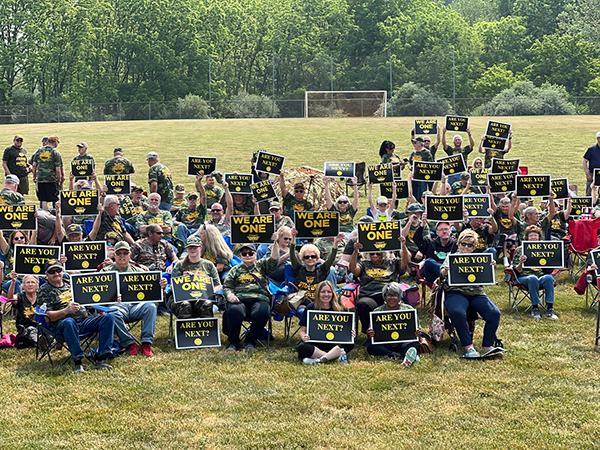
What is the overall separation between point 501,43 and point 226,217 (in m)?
77.4

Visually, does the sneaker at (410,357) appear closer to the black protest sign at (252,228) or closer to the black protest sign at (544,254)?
the black protest sign at (252,228)

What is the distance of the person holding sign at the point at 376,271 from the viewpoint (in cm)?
1082

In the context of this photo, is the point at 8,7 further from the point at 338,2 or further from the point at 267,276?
the point at 267,276

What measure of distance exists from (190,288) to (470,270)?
347 cm

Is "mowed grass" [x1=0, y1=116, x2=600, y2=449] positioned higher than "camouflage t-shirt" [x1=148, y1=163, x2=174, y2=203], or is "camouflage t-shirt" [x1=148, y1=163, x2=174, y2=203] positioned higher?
"camouflage t-shirt" [x1=148, y1=163, x2=174, y2=203]

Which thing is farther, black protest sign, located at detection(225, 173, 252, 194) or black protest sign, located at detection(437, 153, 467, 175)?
black protest sign, located at detection(437, 153, 467, 175)

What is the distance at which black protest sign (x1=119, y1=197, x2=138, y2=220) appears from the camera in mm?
15109

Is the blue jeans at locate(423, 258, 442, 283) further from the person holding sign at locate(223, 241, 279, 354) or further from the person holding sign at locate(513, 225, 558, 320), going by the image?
the person holding sign at locate(223, 241, 279, 354)

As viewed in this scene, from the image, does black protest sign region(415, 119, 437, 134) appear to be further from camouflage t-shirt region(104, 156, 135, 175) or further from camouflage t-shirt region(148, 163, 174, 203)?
camouflage t-shirt region(104, 156, 135, 175)

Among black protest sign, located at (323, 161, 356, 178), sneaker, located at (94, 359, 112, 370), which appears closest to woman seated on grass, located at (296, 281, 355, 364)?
sneaker, located at (94, 359, 112, 370)

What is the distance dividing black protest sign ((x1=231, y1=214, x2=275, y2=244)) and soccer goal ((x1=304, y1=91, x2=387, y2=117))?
4686 cm

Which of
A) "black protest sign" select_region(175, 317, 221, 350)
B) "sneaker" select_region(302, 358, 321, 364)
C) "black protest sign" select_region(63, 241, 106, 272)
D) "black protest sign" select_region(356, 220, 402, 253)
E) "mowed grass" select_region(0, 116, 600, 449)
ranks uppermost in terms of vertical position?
"black protest sign" select_region(356, 220, 402, 253)

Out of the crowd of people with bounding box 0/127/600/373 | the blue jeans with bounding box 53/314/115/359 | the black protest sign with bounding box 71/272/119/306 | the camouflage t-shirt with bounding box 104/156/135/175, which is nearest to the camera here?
the blue jeans with bounding box 53/314/115/359

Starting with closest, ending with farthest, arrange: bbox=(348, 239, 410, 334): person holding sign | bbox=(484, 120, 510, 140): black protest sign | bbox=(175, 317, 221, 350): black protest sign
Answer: bbox=(175, 317, 221, 350): black protest sign < bbox=(348, 239, 410, 334): person holding sign < bbox=(484, 120, 510, 140): black protest sign
